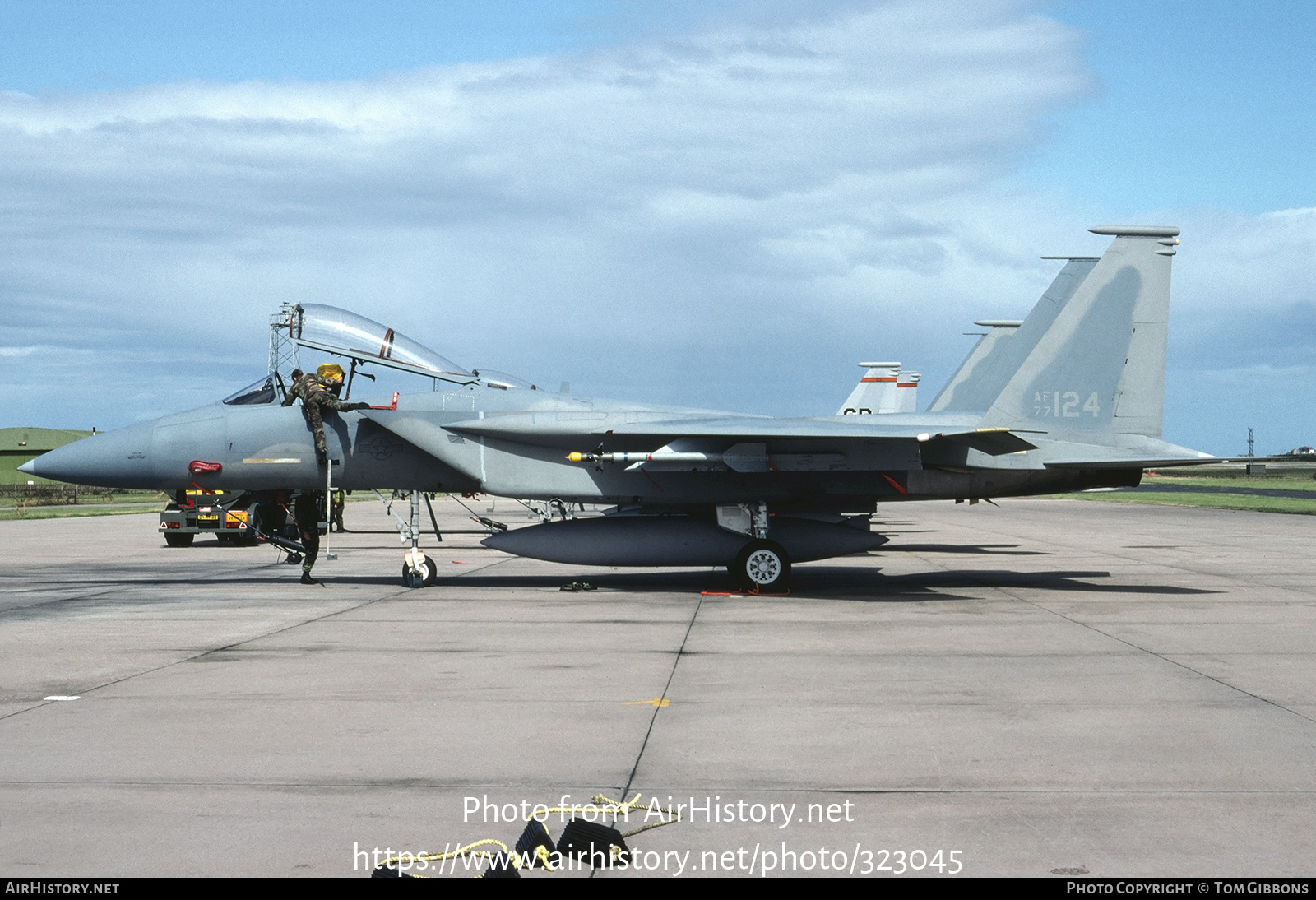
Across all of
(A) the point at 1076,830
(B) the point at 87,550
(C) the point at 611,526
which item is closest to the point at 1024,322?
(C) the point at 611,526

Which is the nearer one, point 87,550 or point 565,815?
point 565,815

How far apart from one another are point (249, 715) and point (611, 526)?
777 cm

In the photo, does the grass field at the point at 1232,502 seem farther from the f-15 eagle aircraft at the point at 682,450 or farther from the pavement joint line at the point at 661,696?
the pavement joint line at the point at 661,696

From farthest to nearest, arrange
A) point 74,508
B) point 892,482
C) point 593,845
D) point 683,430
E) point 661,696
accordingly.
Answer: point 74,508, point 892,482, point 683,430, point 661,696, point 593,845

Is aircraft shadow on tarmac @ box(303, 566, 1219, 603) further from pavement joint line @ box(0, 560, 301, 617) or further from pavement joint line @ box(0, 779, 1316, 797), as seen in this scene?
pavement joint line @ box(0, 779, 1316, 797)

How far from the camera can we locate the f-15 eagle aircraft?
14398 mm

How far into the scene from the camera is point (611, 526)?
572 inches

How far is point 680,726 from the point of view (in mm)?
6832

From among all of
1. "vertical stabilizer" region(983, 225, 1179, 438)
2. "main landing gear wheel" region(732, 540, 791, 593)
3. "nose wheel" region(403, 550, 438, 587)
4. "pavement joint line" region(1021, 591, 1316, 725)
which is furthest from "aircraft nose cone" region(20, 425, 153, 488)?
"vertical stabilizer" region(983, 225, 1179, 438)

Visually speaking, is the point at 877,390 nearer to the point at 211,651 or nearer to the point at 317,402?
the point at 317,402

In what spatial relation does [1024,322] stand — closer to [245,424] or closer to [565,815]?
[245,424]

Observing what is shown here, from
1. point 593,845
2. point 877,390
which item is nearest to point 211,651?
point 593,845

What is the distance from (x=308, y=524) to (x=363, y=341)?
2809 millimetres

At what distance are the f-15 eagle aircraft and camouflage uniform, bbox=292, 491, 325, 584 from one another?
1.57 feet
